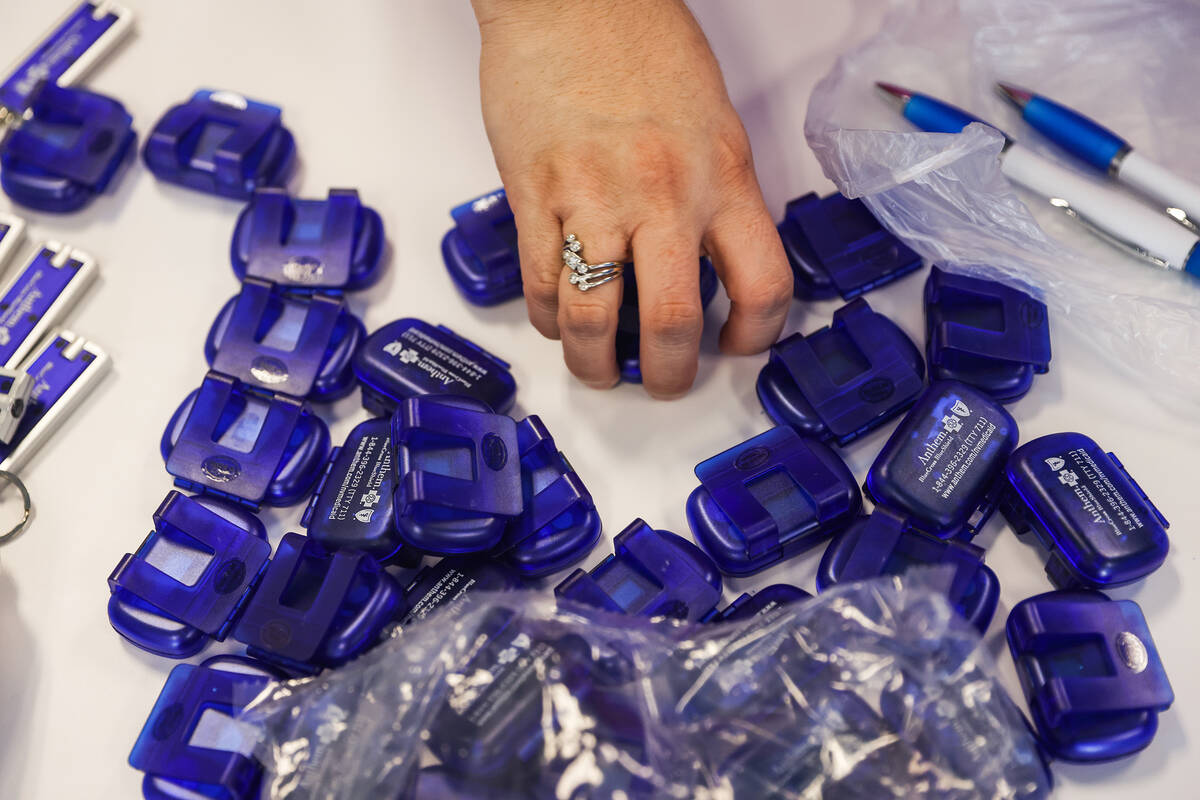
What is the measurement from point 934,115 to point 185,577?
41.1 inches

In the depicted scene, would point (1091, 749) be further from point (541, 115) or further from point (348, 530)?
point (541, 115)

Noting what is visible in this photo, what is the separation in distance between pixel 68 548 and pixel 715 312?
0.81 meters

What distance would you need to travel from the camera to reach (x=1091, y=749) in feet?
3.25

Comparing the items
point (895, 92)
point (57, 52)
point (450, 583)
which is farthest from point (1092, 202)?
point (57, 52)

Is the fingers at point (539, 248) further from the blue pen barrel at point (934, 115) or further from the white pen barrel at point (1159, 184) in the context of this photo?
the white pen barrel at point (1159, 184)

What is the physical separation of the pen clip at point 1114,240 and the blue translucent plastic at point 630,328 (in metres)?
0.44

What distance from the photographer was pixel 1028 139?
1349 mm

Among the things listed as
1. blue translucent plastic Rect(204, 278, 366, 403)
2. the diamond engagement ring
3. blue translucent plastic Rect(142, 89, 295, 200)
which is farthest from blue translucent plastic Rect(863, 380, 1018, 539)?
blue translucent plastic Rect(142, 89, 295, 200)

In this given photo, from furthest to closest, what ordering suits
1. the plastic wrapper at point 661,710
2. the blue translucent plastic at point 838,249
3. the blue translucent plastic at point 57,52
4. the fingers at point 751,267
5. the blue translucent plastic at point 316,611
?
the blue translucent plastic at point 57,52 < the blue translucent plastic at point 838,249 < the fingers at point 751,267 < the blue translucent plastic at point 316,611 < the plastic wrapper at point 661,710

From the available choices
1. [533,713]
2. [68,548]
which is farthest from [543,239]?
[68,548]

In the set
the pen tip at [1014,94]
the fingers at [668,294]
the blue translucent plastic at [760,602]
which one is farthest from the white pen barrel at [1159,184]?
the blue translucent plastic at [760,602]

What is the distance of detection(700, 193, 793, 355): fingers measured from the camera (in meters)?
1.16

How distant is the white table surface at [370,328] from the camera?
1096 millimetres

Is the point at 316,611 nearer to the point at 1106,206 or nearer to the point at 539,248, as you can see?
the point at 539,248
